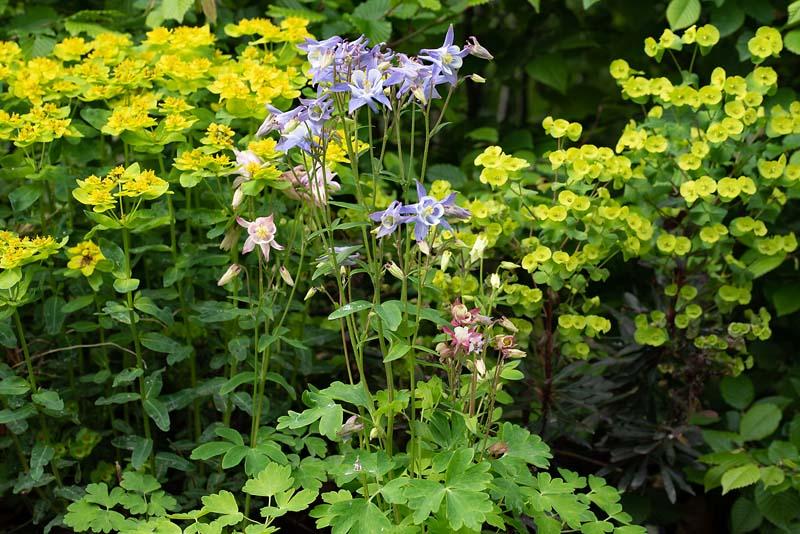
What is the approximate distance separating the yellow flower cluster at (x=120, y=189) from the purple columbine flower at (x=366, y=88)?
1.82ft

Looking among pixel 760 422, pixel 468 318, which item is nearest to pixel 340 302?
pixel 468 318

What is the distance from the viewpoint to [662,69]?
3381 millimetres

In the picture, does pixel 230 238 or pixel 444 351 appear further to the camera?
pixel 230 238

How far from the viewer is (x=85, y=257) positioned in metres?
2.06

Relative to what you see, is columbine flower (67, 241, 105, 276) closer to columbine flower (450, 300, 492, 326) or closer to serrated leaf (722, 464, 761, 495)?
columbine flower (450, 300, 492, 326)

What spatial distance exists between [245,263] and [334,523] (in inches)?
33.0

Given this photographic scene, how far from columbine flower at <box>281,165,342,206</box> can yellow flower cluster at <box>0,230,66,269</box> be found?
50 cm

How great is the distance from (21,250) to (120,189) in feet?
0.75

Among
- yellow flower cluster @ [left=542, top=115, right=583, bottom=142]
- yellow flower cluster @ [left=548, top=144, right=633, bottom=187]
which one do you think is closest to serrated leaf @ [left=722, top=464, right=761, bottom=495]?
yellow flower cluster @ [left=548, top=144, right=633, bottom=187]

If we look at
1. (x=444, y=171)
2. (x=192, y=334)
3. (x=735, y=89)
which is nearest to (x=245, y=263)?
(x=192, y=334)

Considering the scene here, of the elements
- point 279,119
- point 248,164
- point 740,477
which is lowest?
point 740,477

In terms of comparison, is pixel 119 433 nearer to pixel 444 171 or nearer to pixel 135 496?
pixel 135 496

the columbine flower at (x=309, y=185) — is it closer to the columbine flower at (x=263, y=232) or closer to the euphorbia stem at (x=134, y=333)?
the columbine flower at (x=263, y=232)

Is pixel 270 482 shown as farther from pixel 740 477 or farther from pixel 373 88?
pixel 740 477
